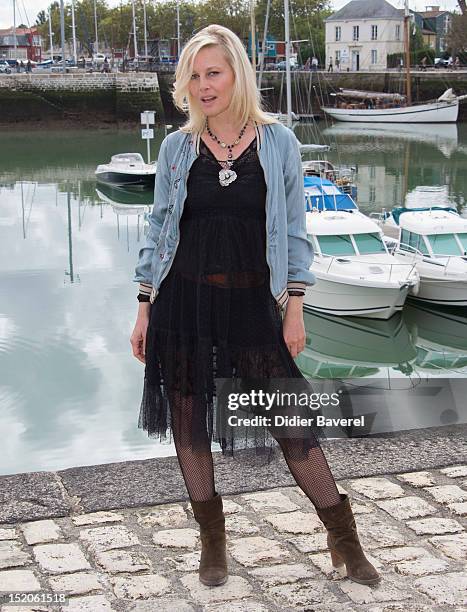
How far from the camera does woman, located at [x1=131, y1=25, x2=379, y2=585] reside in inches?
96.5

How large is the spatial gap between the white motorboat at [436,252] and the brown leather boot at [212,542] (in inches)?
404

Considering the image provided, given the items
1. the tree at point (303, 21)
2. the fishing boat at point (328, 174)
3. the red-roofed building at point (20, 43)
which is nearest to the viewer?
the fishing boat at point (328, 174)

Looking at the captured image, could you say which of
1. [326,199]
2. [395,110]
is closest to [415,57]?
[395,110]

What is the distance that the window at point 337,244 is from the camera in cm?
1255

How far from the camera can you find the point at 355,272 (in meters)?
12.1

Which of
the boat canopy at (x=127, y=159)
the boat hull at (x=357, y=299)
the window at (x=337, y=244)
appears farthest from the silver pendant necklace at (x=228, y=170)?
the boat canopy at (x=127, y=159)

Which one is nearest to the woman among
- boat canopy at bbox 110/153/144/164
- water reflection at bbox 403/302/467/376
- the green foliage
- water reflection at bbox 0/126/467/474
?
water reflection at bbox 0/126/467/474

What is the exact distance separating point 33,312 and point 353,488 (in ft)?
A: 30.6

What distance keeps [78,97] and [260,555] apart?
1564 inches

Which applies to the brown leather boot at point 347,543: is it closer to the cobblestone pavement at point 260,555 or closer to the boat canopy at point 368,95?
the cobblestone pavement at point 260,555

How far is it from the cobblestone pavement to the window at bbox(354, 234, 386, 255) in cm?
956

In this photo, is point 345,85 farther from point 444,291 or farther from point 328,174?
point 444,291

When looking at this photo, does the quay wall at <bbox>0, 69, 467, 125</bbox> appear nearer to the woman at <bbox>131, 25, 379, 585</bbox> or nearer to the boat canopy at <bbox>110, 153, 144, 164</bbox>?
the boat canopy at <bbox>110, 153, 144, 164</bbox>

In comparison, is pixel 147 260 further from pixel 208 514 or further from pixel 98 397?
pixel 98 397
